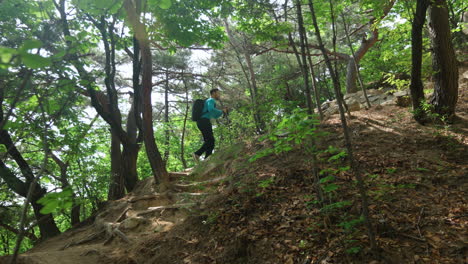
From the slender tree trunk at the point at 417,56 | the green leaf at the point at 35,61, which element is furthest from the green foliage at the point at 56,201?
the slender tree trunk at the point at 417,56

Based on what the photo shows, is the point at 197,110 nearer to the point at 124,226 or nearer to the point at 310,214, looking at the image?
the point at 124,226

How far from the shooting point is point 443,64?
498cm

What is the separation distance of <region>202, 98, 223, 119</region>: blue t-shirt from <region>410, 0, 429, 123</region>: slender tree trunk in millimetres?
4589

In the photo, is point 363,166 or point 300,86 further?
point 300,86

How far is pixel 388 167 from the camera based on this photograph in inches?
145

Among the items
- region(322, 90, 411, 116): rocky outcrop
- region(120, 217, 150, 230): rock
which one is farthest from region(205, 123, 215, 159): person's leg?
region(322, 90, 411, 116): rocky outcrop

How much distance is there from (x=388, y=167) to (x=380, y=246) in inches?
70.5

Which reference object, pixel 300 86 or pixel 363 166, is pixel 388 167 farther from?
pixel 300 86

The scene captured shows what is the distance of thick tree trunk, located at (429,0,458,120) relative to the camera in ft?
16.2

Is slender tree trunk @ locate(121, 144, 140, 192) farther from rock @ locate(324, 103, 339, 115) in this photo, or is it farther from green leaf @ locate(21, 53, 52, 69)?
green leaf @ locate(21, 53, 52, 69)

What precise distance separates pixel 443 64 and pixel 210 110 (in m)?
5.39

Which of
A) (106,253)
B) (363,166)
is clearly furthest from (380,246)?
(106,253)

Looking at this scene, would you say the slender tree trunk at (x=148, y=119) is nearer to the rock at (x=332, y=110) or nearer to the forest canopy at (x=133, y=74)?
the forest canopy at (x=133, y=74)

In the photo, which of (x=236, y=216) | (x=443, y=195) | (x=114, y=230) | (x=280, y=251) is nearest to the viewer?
(x=280, y=251)
